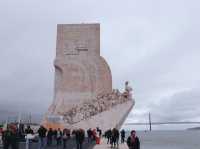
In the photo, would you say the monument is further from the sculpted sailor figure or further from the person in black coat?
the person in black coat

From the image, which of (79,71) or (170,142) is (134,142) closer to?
(79,71)

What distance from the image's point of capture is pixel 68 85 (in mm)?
25203

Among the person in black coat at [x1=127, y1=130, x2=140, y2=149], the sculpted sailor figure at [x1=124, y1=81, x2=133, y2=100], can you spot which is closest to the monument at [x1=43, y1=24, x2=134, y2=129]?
the sculpted sailor figure at [x1=124, y1=81, x2=133, y2=100]

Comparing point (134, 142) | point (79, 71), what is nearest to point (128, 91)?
point (79, 71)

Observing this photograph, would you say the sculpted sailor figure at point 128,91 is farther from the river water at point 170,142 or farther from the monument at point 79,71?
the river water at point 170,142

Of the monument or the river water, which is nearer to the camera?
the monument

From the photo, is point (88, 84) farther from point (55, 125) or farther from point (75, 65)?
point (55, 125)

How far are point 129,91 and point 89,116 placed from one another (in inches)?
150

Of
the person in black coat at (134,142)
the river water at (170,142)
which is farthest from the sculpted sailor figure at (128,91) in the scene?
the person in black coat at (134,142)

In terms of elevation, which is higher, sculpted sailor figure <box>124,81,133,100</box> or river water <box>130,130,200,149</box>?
sculpted sailor figure <box>124,81,133,100</box>

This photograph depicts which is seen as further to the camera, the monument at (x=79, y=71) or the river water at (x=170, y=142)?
the river water at (x=170, y=142)

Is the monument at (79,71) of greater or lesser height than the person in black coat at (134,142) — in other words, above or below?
above

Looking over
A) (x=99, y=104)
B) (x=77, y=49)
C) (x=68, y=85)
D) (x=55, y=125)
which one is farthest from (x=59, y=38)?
(x=55, y=125)

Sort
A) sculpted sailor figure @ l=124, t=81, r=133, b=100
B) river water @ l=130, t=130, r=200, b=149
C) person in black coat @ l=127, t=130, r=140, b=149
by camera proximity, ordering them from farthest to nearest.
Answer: river water @ l=130, t=130, r=200, b=149 < sculpted sailor figure @ l=124, t=81, r=133, b=100 < person in black coat @ l=127, t=130, r=140, b=149
